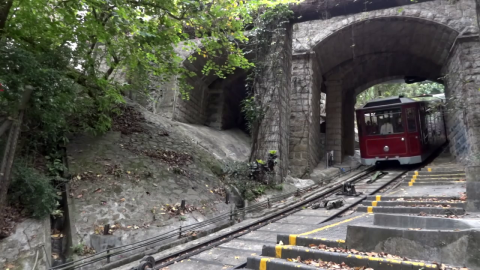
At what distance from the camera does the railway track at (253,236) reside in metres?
4.19

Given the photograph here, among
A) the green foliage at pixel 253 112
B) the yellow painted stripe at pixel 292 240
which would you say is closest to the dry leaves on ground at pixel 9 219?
the yellow painted stripe at pixel 292 240

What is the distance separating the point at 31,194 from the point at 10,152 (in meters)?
0.78

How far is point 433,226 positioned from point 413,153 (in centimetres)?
993

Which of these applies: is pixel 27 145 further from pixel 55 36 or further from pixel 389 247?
pixel 389 247

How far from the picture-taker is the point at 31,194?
4.95 m

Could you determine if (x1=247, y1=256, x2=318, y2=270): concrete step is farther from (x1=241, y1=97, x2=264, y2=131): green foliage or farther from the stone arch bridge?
(x1=241, y1=97, x2=264, y2=131): green foliage

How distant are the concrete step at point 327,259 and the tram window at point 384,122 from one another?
10193mm

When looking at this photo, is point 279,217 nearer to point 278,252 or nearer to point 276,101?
point 278,252

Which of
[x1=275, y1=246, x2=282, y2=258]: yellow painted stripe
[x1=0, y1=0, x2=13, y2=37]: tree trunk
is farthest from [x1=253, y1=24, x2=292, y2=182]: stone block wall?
[x1=0, y1=0, x2=13, y2=37]: tree trunk

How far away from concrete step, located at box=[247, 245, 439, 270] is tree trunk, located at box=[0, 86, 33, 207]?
3548 millimetres

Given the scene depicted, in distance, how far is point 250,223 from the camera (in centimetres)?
604

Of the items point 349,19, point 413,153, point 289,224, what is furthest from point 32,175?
point 413,153

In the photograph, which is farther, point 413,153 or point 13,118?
point 413,153

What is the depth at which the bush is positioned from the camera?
487 centimetres
